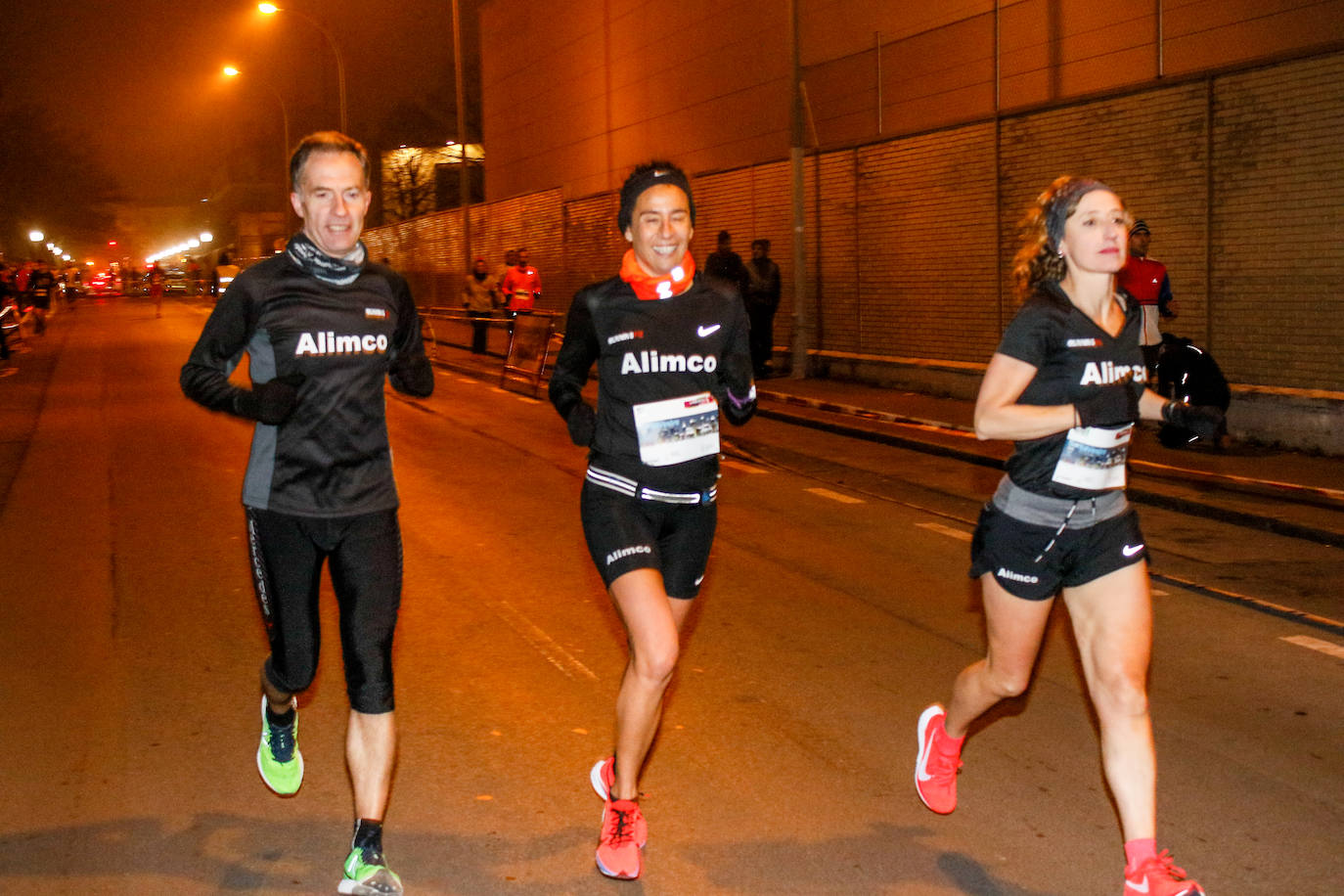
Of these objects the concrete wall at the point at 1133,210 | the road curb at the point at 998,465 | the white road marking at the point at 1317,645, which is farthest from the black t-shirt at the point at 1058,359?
the concrete wall at the point at 1133,210

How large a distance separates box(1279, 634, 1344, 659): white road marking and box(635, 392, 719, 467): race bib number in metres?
3.84

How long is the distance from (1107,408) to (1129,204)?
40.3ft

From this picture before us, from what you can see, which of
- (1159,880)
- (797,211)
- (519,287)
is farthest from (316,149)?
(519,287)

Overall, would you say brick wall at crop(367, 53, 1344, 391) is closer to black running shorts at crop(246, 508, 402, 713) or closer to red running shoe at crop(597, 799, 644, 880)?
red running shoe at crop(597, 799, 644, 880)

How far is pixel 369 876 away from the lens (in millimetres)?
3908

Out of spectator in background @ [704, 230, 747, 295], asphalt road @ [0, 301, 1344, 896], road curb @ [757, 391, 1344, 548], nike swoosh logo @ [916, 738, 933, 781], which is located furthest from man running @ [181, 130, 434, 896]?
spectator in background @ [704, 230, 747, 295]

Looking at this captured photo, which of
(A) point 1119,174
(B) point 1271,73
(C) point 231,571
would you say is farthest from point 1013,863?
(A) point 1119,174

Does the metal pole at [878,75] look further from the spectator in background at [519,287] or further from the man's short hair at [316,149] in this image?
the man's short hair at [316,149]

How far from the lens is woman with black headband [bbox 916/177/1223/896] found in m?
3.85

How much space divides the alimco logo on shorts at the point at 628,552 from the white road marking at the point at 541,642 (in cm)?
221

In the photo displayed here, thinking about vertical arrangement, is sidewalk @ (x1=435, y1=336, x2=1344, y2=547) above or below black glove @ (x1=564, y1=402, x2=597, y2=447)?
below

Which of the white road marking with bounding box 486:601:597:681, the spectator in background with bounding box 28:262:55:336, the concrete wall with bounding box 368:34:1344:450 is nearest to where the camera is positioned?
the white road marking with bounding box 486:601:597:681

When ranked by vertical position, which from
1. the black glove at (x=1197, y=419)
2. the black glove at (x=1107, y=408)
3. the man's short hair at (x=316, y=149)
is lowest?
the black glove at (x=1197, y=419)

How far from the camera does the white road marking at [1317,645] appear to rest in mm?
6529
